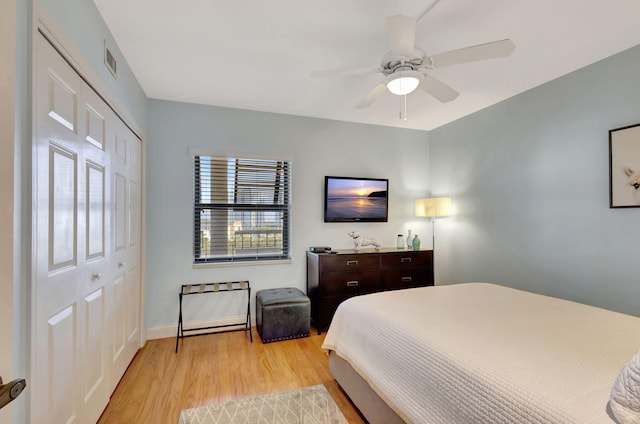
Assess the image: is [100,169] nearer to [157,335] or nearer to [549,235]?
[157,335]

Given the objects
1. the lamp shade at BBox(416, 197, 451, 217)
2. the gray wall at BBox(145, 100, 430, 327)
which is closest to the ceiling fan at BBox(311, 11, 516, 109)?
the gray wall at BBox(145, 100, 430, 327)

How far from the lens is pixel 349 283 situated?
3305 mm

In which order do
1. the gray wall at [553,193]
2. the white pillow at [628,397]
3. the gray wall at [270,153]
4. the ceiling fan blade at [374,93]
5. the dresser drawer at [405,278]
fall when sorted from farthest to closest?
the dresser drawer at [405,278] < the gray wall at [270,153] < the gray wall at [553,193] < the ceiling fan blade at [374,93] < the white pillow at [628,397]

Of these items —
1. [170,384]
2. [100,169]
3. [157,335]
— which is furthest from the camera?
[157,335]

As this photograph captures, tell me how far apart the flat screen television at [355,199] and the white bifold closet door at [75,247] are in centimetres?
219

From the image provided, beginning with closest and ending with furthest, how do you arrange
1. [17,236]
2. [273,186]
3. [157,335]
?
1. [17,236]
2. [157,335]
3. [273,186]

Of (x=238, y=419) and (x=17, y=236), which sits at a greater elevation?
(x=17, y=236)

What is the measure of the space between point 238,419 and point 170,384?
0.76 metres

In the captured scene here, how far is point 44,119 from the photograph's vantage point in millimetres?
1171

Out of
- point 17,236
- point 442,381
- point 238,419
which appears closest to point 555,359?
point 442,381

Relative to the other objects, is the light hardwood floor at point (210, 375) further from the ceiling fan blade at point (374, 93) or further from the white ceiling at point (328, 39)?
the white ceiling at point (328, 39)

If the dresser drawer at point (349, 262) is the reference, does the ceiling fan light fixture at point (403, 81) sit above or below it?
above

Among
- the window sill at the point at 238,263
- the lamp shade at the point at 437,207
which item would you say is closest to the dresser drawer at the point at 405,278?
the lamp shade at the point at 437,207

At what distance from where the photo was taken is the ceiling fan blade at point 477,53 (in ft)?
5.01
